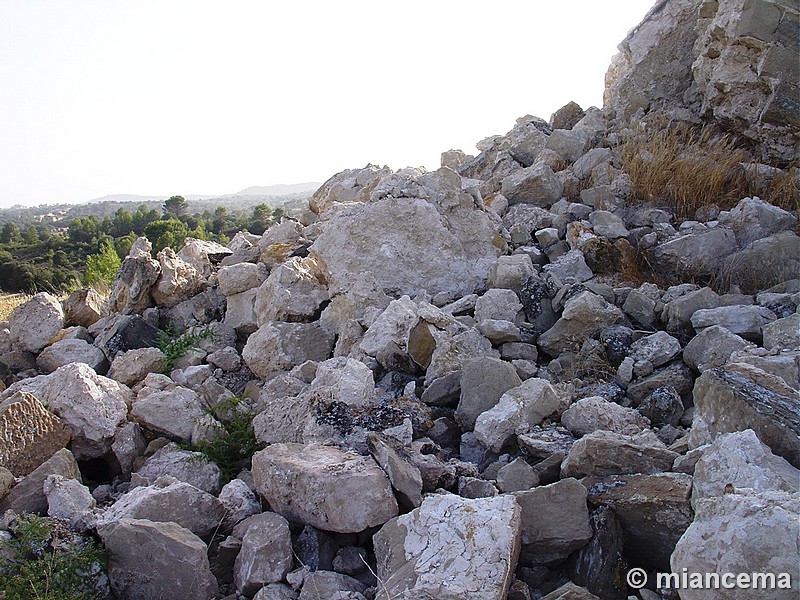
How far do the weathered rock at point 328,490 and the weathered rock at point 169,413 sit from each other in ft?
2.99

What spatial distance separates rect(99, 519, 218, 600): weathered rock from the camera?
2.10 m

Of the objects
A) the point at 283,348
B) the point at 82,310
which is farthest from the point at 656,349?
the point at 82,310

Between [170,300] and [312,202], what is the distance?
2.91 meters

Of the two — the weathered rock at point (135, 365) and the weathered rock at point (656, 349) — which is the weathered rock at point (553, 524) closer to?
the weathered rock at point (656, 349)

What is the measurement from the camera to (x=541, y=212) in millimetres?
5223

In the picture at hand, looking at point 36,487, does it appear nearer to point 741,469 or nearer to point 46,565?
point 46,565

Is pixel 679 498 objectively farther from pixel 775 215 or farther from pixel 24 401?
pixel 775 215

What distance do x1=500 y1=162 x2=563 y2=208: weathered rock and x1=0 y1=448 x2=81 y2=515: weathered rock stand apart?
13.3ft

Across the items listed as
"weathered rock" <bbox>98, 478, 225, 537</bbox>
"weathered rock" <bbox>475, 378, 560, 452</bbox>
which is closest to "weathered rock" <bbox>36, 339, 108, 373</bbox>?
"weathered rock" <bbox>98, 478, 225, 537</bbox>

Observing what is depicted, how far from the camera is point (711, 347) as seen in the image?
3.00m

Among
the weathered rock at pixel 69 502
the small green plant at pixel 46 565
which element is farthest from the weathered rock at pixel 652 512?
the weathered rock at pixel 69 502

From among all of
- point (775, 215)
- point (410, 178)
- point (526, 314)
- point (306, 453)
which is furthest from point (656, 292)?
point (306, 453)

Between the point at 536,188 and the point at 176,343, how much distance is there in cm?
321

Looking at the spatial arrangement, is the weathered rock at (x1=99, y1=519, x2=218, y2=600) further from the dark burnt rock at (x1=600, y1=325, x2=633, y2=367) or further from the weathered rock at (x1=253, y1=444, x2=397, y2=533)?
the dark burnt rock at (x1=600, y1=325, x2=633, y2=367)
